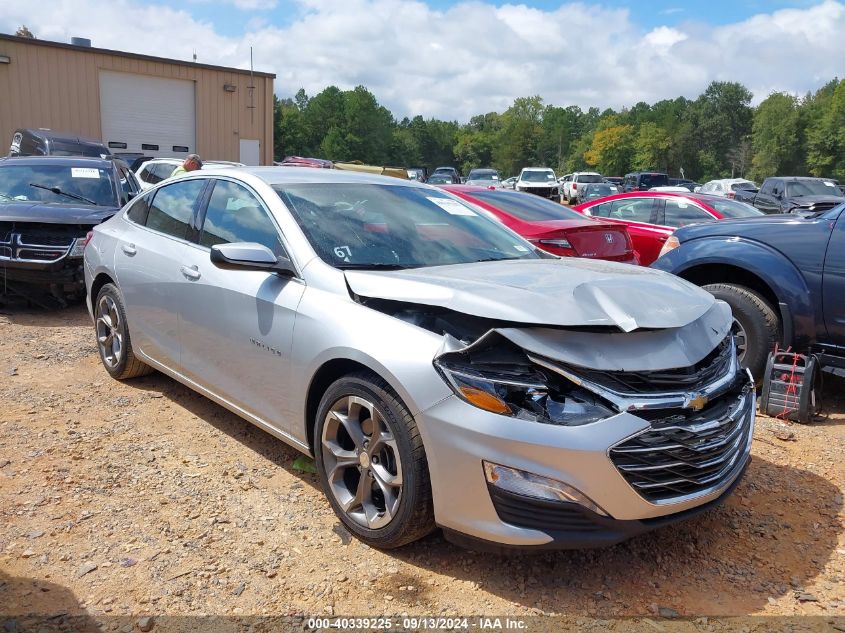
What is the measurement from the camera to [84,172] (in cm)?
840

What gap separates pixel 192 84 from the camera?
2612 cm

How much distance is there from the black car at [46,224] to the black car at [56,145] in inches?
277

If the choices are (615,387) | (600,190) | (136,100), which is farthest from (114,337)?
(600,190)

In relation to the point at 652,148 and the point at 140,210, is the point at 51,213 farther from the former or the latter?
the point at 652,148

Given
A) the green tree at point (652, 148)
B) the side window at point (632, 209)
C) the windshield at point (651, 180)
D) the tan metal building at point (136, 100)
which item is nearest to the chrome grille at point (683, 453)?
the side window at point (632, 209)

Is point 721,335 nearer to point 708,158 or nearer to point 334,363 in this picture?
point 334,363

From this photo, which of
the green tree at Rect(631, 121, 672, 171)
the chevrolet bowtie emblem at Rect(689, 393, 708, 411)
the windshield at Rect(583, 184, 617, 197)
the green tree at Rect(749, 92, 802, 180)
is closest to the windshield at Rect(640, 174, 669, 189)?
the windshield at Rect(583, 184, 617, 197)

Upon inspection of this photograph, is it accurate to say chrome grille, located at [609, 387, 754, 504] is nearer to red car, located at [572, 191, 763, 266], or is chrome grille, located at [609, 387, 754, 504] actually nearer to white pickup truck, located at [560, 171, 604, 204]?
red car, located at [572, 191, 763, 266]

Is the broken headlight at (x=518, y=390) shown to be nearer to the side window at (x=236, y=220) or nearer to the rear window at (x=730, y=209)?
the side window at (x=236, y=220)

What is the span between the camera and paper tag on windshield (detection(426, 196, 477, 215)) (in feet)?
13.7

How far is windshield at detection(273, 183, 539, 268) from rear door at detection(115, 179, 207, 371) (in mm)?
901

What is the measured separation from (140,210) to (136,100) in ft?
74.8

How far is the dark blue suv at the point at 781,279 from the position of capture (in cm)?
484

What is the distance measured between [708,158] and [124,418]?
8866 centimetres
